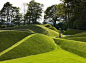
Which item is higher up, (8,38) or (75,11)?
(75,11)

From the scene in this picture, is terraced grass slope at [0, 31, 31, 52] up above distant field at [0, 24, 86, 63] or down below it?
above

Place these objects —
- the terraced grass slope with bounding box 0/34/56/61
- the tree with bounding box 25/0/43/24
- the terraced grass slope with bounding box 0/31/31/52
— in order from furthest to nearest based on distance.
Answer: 1. the tree with bounding box 25/0/43/24
2. the terraced grass slope with bounding box 0/31/31/52
3. the terraced grass slope with bounding box 0/34/56/61

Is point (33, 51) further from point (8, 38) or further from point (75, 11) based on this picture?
point (75, 11)

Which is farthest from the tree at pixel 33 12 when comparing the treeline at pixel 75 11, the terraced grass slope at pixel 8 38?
the terraced grass slope at pixel 8 38

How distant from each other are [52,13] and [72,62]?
207ft

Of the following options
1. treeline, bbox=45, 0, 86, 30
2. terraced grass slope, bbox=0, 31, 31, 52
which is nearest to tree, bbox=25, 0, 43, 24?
treeline, bbox=45, 0, 86, 30

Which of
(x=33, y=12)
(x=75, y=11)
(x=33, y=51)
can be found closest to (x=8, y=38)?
(x=33, y=51)

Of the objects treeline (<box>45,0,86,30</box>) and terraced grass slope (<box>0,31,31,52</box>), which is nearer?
terraced grass slope (<box>0,31,31,52</box>)

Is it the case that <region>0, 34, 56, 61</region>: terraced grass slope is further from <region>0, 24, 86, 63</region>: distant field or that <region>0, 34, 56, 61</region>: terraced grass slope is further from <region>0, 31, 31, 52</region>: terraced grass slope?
<region>0, 31, 31, 52</region>: terraced grass slope

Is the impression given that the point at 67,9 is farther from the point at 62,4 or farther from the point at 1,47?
the point at 1,47

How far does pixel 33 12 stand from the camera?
209 ft

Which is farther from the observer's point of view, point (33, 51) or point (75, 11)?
point (75, 11)

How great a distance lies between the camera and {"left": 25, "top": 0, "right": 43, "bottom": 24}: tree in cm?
6338

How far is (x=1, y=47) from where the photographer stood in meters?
16.3
